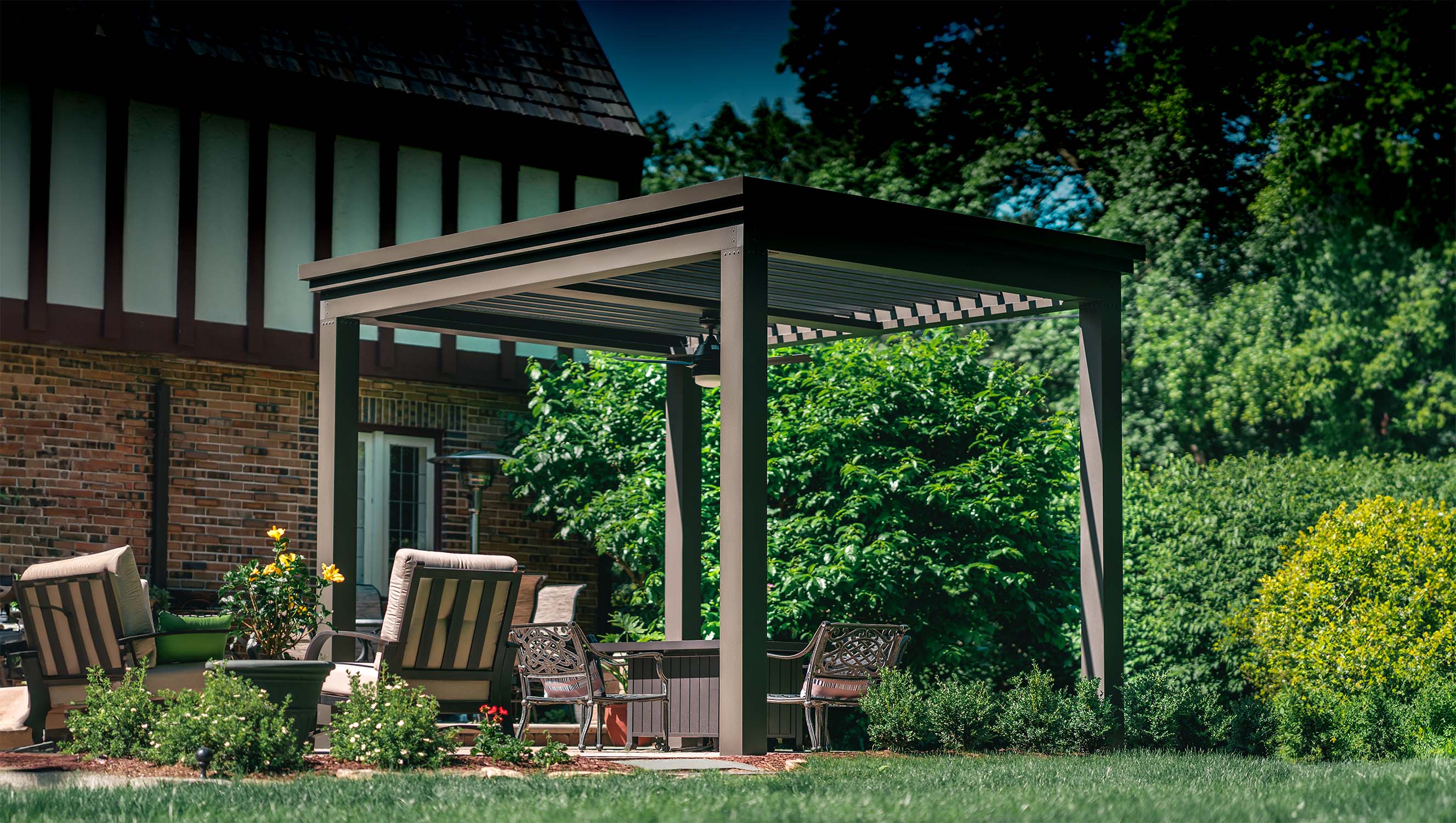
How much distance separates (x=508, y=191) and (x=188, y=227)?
3245 millimetres

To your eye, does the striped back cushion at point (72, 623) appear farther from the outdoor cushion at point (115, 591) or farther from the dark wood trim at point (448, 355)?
the dark wood trim at point (448, 355)

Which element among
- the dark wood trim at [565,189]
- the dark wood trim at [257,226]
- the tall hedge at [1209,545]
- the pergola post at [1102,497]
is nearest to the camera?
the pergola post at [1102,497]

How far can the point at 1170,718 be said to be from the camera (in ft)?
31.5

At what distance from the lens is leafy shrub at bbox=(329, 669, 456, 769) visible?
25.3 feet

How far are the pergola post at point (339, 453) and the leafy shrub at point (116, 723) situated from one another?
254 cm

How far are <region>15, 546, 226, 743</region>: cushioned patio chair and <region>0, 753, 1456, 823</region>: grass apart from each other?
7.13ft

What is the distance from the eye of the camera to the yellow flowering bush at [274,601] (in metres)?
8.89

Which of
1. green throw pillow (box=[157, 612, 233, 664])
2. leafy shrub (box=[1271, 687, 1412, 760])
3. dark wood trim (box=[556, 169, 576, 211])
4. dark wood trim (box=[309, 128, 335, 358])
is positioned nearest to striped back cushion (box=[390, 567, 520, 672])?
green throw pillow (box=[157, 612, 233, 664])

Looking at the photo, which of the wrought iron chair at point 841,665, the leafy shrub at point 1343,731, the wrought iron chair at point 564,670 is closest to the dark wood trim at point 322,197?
the wrought iron chair at point 564,670

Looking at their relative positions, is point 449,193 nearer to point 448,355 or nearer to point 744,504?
point 448,355

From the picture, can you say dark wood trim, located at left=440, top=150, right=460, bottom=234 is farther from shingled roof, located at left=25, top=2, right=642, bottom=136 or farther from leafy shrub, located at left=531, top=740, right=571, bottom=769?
leafy shrub, located at left=531, top=740, right=571, bottom=769

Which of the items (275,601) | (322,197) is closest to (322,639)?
(275,601)

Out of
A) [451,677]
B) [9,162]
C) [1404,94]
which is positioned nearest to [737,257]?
[451,677]

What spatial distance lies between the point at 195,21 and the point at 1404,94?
1487 cm
